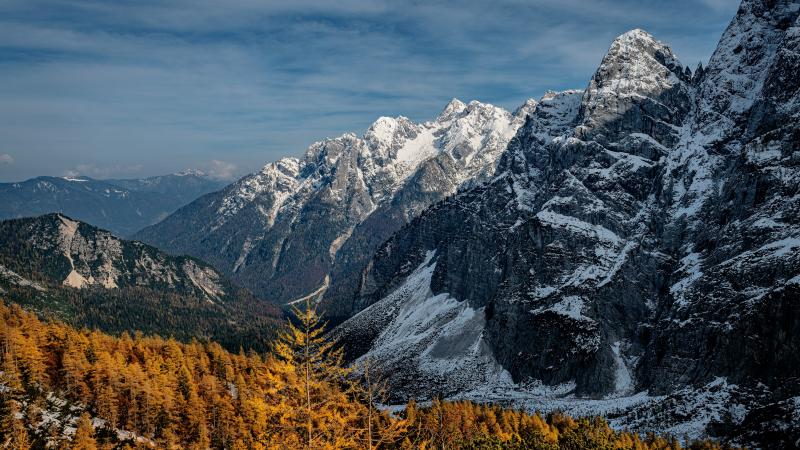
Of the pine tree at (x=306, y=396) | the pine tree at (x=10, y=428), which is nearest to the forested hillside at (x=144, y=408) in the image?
the pine tree at (x=10, y=428)

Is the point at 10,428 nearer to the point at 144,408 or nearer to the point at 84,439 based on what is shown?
the point at 84,439

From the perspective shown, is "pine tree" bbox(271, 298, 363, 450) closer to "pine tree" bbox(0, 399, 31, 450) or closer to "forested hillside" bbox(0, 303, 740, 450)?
"forested hillside" bbox(0, 303, 740, 450)

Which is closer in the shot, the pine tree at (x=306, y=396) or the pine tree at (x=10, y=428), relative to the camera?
the pine tree at (x=306, y=396)

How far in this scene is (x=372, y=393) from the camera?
32469 mm

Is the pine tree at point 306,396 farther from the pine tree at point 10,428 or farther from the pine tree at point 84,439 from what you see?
the pine tree at point 10,428

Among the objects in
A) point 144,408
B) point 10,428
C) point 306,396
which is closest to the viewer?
point 306,396

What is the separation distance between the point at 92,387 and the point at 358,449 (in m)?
89.6

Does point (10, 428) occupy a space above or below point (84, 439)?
above

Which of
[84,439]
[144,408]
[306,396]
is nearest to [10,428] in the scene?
[84,439]

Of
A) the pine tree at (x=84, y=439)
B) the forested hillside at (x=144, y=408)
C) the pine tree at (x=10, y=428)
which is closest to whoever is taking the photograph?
the pine tree at (x=10, y=428)

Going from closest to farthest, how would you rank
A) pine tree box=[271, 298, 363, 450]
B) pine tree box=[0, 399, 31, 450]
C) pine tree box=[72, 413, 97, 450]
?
pine tree box=[271, 298, 363, 450] → pine tree box=[0, 399, 31, 450] → pine tree box=[72, 413, 97, 450]

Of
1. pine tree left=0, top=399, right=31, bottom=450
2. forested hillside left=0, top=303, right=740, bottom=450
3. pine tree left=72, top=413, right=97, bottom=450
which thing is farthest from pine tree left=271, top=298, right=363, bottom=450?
pine tree left=0, top=399, right=31, bottom=450

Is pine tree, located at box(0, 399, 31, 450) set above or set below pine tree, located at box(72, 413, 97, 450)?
above

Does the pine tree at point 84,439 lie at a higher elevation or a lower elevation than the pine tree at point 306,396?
lower
